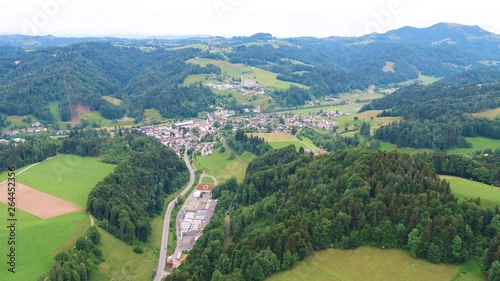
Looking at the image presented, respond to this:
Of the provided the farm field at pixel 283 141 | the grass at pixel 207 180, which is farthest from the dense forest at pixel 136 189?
the farm field at pixel 283 141

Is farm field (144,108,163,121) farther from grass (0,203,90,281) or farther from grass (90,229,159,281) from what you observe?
grass (90,229,159,281)

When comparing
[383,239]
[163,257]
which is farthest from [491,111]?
[163,257]

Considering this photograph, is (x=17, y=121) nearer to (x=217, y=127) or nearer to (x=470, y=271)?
(x=217, y=127)

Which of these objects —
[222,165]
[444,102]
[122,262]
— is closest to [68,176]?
[122,262]

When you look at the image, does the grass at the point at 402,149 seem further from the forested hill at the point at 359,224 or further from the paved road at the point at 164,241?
the paved road at the point at 164,241

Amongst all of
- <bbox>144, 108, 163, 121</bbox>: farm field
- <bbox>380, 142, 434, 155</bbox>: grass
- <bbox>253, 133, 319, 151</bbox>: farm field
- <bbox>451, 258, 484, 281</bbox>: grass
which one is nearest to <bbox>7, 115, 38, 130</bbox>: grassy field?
<bbox>144, 108, 163, 121</bbox>: farm field

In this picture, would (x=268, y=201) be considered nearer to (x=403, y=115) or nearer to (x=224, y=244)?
(x=224, y=244)
